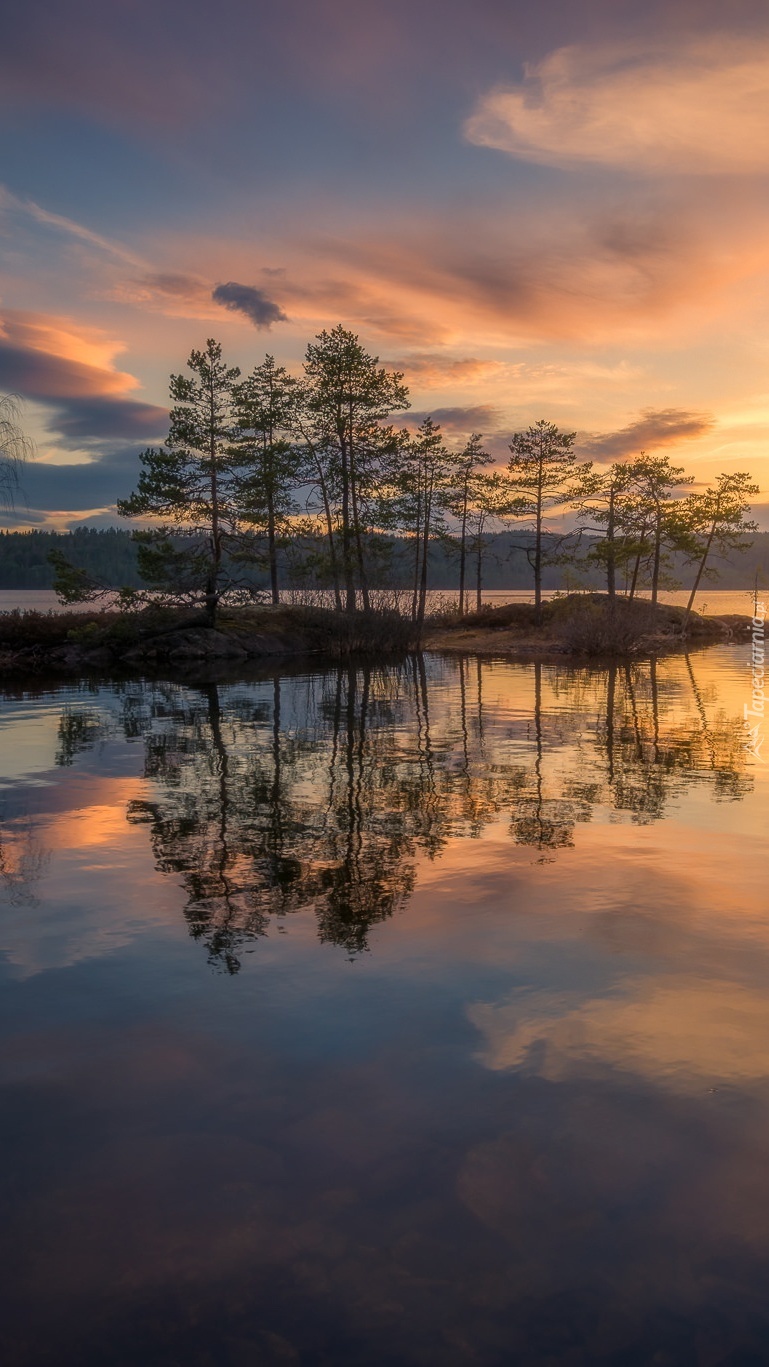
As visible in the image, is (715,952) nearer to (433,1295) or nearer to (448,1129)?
(448,1129)

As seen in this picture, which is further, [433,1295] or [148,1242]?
[148,1242]

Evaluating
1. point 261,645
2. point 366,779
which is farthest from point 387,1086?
point 261,645

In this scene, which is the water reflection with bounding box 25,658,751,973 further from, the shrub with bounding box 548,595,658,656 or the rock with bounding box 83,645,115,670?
the rock with bounding box 83,645,115,670

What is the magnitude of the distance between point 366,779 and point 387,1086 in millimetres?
8715

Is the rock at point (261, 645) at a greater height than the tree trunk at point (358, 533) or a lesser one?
lesser

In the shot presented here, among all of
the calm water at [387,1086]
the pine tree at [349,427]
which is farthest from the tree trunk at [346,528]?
the calm water at [387,1086]

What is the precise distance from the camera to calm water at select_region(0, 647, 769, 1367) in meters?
3.44

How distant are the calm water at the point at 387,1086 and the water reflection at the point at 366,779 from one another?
9 centimetres

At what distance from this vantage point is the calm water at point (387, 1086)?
11.3 feet

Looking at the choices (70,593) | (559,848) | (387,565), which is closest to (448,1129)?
(559,848)

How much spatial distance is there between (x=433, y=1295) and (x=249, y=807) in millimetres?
8584

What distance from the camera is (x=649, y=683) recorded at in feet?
94.0

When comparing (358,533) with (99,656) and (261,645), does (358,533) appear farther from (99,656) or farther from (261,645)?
(99,656)

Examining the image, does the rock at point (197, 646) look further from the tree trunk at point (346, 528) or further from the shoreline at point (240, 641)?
the tree trunk at point (346, 528)
